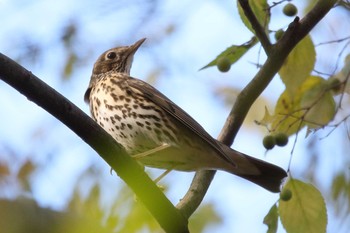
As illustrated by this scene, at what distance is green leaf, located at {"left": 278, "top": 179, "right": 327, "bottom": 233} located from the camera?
4184 mm

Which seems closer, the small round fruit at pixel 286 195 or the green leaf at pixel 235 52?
the small round fruit at pixel 286 195

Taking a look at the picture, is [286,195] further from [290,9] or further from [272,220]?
[290,9]

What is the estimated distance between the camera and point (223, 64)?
4.64 m

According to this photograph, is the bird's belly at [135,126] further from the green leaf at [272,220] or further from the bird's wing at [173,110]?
the green leaf at [272,220]

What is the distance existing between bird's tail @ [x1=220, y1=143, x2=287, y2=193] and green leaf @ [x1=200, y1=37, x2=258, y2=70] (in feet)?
2.51

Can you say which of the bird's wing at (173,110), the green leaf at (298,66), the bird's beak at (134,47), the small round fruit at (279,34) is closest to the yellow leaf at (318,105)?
the green leaf at (298,66)

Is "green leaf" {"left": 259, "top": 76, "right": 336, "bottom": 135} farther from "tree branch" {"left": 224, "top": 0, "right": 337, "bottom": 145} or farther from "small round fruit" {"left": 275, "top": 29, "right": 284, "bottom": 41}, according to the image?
"small round fruit" {"left": 275, "top": 29, "right": 284, "bottom": 41}

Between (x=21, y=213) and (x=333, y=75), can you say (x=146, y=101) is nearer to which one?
(x=333, y=75)

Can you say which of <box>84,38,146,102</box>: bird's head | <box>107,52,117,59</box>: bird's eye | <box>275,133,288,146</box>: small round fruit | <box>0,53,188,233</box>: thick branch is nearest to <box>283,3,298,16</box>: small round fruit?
<box>275,133,288,146</box>: small round fruit

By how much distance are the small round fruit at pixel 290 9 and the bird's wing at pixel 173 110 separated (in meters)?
1.06

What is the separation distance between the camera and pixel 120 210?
234cm

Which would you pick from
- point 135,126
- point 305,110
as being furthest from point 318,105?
point 135,126

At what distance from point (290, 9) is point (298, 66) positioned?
40 centimetres

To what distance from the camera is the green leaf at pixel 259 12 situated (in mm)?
4414
